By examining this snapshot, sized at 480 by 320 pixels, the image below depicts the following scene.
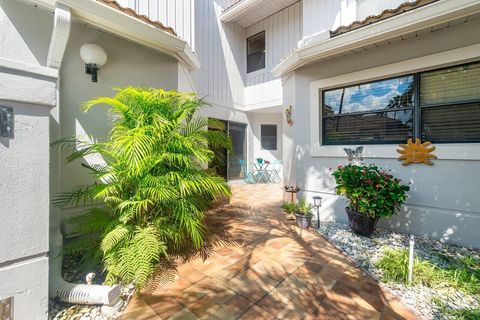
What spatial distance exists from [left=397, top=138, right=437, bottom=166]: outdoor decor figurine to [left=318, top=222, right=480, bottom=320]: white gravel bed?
120 centimetres

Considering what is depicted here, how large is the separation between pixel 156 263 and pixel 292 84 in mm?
4218

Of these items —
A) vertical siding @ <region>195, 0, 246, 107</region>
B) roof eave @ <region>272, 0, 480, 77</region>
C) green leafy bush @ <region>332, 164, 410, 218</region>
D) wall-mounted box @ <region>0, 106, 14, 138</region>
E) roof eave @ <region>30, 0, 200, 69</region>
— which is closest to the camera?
wall-mounted box @ <region>0, 106, 14, 138</region>

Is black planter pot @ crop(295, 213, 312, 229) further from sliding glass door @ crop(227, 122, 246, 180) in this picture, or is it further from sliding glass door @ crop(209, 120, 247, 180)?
sliding glass door @ crop(227, 122, 246, 180)

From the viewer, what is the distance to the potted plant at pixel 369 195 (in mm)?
2961

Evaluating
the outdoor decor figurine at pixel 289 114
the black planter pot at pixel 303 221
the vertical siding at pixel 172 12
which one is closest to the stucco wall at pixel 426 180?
the outdoor decor figurine at pixel 289 114

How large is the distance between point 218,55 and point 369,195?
6149mm

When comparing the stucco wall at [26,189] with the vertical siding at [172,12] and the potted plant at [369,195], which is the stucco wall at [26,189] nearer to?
the potted plant at [369,195]

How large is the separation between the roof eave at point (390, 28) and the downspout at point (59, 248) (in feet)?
11.4

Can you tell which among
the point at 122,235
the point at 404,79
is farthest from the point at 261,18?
the point at 122,235

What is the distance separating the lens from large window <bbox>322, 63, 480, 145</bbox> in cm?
303

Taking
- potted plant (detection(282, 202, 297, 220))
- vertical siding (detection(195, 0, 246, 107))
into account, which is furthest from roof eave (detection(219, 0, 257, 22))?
potted plant (detection(282, 202, 297, 220))

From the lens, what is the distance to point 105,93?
9.72ft

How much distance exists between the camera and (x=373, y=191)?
9.83ft

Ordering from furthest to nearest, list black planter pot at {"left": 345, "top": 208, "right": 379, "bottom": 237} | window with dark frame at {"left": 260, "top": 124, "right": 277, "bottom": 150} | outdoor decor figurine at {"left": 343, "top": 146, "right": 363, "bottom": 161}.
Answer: window with dark frame at {"left": 260, "top": 124, "right": 277, "bottom": 150}
outdoor decor figurine at {"left": 343, "top": 146, "right": 363, "bottom": 161}
black planter pot at {"left": 345, "top": 208, "right": 379, "bottom": 237}
